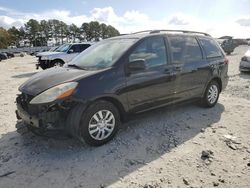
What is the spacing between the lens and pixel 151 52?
174 inches

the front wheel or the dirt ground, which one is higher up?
the front wheel

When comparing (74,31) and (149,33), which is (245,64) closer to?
(149,33)

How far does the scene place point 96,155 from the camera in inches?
143

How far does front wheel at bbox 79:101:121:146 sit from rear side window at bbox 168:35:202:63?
1.70 metres

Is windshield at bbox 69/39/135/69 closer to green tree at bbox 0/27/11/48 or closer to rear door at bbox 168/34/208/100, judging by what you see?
rear door at bbox 168/34/208/100

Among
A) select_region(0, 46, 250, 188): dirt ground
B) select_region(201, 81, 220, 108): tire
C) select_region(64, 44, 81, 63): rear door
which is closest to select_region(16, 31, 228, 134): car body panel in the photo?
select_region(201, 81, 220, 108): tire

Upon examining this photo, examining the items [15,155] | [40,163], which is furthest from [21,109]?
[40,163]

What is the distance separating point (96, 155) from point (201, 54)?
3220mm

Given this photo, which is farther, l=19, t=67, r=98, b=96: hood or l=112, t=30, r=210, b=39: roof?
l=112, t=30, r=210, b=39: roof

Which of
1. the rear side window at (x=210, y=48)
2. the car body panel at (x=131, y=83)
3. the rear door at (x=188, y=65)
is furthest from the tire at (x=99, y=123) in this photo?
the rear side window at (x=210, y=48)

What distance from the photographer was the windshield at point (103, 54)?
4105 mm

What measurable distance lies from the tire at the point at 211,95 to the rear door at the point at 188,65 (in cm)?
29

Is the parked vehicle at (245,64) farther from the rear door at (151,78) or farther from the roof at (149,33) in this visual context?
the rear door at (151,78)

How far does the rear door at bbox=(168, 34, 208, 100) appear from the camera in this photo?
4.80 meters
